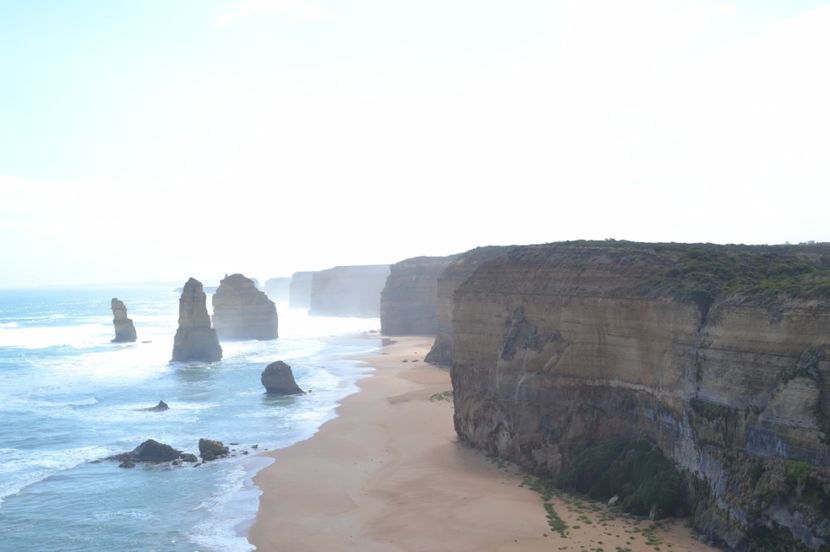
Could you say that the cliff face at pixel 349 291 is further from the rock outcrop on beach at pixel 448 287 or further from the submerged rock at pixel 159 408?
the submerged rock at pixel 159 408

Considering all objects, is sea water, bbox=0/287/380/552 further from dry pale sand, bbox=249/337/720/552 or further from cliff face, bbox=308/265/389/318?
cliff face, bbox=308/265/389/318

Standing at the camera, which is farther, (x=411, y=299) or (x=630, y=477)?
(x=411, y=299)

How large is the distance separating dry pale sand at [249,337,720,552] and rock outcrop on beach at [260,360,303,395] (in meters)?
13.1

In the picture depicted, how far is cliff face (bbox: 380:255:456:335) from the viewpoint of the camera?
325 ft

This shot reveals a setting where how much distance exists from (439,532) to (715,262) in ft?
46.9

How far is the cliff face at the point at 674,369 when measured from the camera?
20.5 metres

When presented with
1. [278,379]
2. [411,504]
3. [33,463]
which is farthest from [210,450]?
[278,379]

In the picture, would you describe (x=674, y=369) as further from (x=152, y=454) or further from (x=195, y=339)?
(x=195, y=339)

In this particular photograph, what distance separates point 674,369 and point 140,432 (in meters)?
33.4

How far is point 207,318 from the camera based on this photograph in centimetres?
8231

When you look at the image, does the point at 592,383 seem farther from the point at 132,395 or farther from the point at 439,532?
the point at 132,395

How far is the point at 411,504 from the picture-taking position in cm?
3011

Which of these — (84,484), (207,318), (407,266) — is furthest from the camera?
(407,266)

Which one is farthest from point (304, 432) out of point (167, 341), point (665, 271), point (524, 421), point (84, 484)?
point (167, 341)
